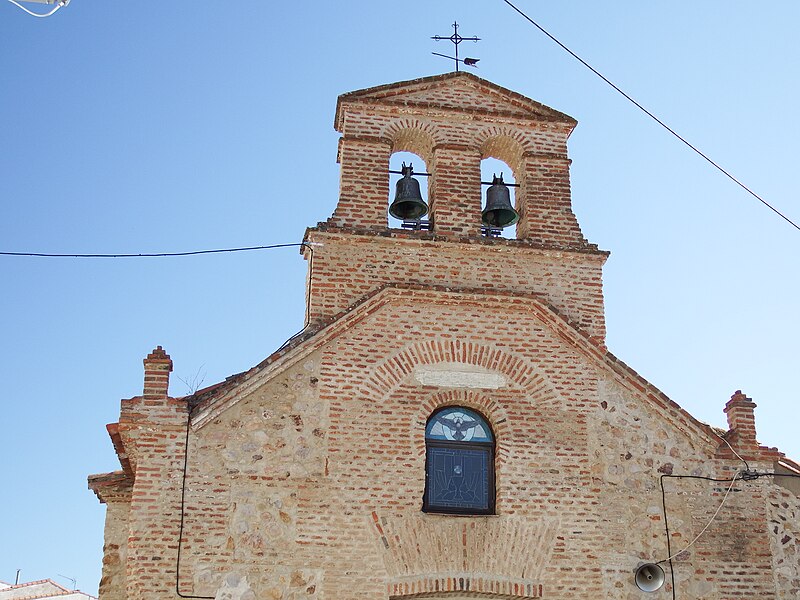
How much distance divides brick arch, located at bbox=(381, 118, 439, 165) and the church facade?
0.49ft

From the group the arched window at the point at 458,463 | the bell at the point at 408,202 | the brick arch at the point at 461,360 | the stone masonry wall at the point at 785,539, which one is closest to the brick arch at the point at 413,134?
the bell at the point at 408,202

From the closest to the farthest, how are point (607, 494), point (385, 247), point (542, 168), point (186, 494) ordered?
point (186, 494) < point (607, 494) < point (385, 247) < point (542, 168)

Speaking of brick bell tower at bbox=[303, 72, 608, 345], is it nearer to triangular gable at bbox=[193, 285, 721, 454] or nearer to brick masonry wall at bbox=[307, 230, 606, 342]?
brick masonry wall at bbox=[307, 230, 606, 342]

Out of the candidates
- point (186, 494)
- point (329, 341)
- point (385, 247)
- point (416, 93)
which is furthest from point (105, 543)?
point (416, 93)

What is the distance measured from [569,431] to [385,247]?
343 cm

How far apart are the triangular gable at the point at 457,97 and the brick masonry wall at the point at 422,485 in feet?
10.3

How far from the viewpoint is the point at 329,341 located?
13875 mm

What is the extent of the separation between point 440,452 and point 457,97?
5.32 m

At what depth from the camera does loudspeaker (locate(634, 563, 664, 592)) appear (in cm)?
1320

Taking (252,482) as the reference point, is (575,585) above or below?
below

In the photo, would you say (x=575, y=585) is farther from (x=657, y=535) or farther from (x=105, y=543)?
(x=105, y=543)

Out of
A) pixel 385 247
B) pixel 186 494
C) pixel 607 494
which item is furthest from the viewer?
pixel 385 247

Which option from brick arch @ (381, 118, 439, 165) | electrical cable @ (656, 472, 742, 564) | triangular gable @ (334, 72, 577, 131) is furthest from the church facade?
triangular gable @ (334, 72, 577, 131)

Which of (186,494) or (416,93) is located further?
(416,93)
